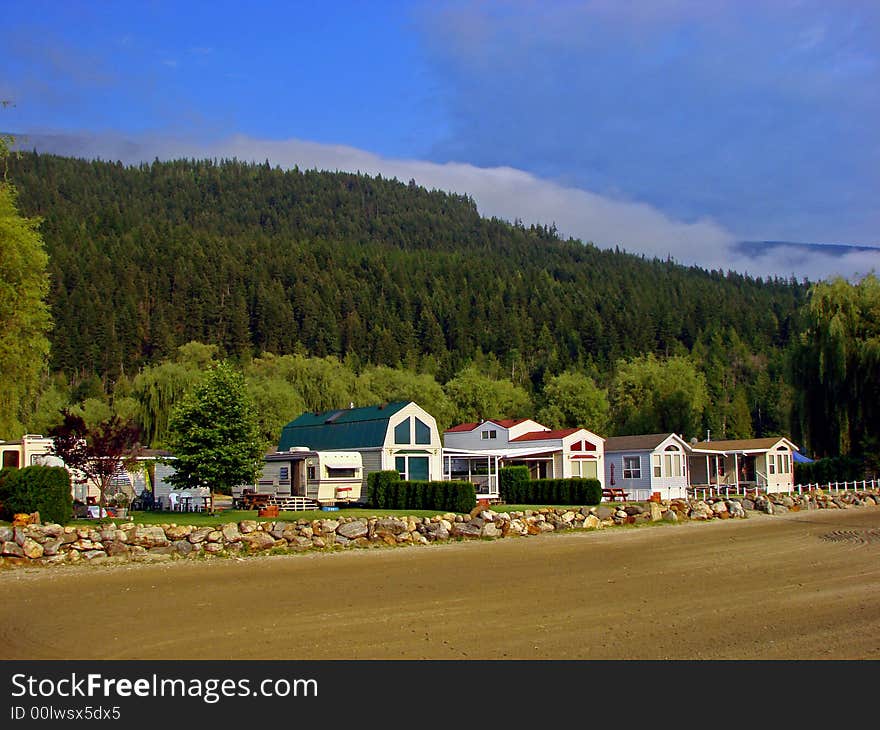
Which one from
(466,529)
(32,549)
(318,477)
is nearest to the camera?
(32,549)

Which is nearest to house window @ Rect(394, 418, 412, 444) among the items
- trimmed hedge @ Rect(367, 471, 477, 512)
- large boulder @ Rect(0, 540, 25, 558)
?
trimmed hedge @ Rect(367, 471, 477, 512)

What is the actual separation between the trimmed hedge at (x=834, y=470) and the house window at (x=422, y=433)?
2252 centimetres

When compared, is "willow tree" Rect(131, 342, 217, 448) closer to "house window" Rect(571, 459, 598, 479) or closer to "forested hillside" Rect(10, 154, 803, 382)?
"house window" Rect(571, 459, 598, 479)

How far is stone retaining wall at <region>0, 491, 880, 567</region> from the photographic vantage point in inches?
784

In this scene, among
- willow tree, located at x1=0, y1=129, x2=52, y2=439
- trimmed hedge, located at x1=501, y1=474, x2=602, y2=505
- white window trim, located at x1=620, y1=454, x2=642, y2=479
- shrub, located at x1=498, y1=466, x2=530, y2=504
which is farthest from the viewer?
white window trim, located at x1=620, y1=454, x2=642, y2=479

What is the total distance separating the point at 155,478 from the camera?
3972 centimetres

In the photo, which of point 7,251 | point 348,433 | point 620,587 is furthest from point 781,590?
point 348,433

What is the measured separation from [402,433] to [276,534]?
15.6 meters

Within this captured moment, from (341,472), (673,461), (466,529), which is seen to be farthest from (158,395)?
(466,529)

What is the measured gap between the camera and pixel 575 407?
78.6 metres

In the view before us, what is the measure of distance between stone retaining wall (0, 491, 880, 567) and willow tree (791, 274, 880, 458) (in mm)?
16632

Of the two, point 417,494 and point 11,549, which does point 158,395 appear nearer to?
point 417,494

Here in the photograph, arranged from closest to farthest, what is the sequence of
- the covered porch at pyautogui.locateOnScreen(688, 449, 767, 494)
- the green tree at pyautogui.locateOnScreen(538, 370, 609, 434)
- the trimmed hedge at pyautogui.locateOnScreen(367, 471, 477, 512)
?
1. the trimmed hedge at pyautogui.locateOnScreen(367, 471, 477, 512)
2. the covered porch at pyautogui.locateOnScreen(688, 449, 767, 494)
3. the green tree at pyautogui.locateOnScreen(538, 370, 609, 434)
